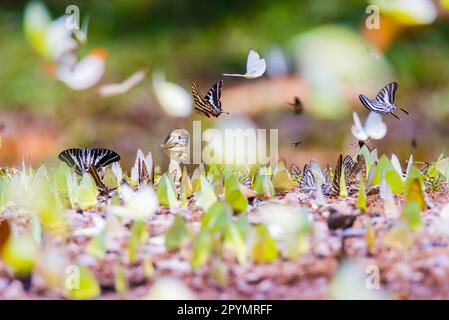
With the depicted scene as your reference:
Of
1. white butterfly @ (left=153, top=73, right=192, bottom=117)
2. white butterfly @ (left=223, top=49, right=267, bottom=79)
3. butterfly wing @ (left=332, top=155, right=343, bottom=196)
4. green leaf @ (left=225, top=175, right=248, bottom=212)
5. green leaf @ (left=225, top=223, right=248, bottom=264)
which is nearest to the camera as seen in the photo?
green leaf @ (left=225, top=223, right=248, bottom=264)

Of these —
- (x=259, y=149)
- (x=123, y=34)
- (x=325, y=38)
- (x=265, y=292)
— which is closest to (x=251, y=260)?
(x=265, y=292)

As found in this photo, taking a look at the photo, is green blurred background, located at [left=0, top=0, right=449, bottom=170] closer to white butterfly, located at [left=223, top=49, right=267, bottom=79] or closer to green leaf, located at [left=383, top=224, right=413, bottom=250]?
white butterfly, located at [left=223, top=49, right=267, bottom=79]

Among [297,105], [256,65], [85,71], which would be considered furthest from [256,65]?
[85,71]

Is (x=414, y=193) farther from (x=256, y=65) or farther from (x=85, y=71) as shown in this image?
(x=85, y=71)

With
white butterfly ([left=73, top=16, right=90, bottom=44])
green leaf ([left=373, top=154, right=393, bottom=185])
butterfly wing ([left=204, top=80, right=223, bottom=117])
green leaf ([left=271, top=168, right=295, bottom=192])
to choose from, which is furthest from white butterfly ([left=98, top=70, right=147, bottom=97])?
green leaf ([left=373, top=154, right=393, bottom=185])

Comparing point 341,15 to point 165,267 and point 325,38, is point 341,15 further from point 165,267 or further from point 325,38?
point 165,267

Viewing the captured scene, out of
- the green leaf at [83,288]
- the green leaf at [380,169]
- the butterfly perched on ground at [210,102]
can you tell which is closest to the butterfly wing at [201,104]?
the butterfly perched on ground at [210,102]

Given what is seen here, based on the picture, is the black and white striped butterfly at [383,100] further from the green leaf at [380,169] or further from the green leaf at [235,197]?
the green leaf at [235,197]
